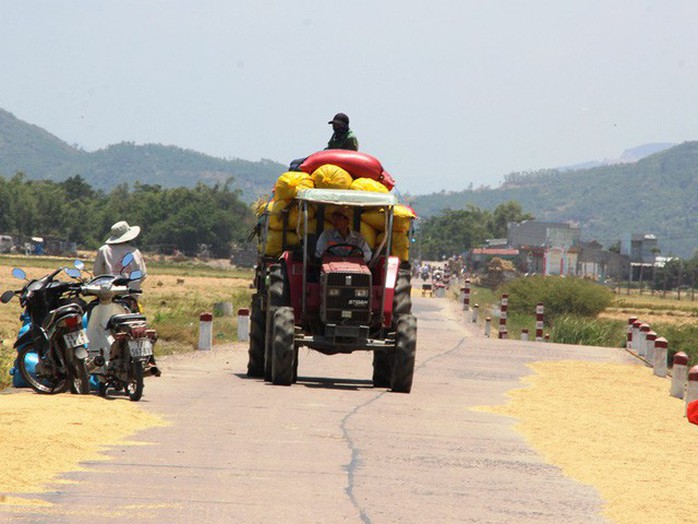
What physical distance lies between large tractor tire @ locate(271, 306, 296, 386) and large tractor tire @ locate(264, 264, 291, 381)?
0.35 m

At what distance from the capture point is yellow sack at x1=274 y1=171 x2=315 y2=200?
741 inches

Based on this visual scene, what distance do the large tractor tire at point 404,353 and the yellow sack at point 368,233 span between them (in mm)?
1270

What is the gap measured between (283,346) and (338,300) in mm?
910

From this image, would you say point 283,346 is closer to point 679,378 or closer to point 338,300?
point 338,300

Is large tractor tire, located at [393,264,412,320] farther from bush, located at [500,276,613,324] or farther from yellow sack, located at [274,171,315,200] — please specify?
bush, located at [500,276,613,324]

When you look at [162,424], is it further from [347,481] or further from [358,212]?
[358,212]

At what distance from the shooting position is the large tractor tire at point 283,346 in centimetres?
1794

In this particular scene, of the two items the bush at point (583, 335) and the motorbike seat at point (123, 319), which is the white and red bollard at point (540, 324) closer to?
the bush at point (583, 335)

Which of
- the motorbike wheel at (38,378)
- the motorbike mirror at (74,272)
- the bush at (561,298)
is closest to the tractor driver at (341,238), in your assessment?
the motorbike mirror at (74,272)

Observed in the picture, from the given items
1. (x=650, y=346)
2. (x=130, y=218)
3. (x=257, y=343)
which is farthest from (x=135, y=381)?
(x=130, y=218)

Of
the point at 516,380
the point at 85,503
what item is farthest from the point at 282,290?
the point at 85,503

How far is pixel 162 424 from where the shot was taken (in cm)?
1307

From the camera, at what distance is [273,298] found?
60.9 feet

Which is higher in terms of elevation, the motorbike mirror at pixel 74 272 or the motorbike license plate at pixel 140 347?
the motorbike mirror at pixel 74 272
